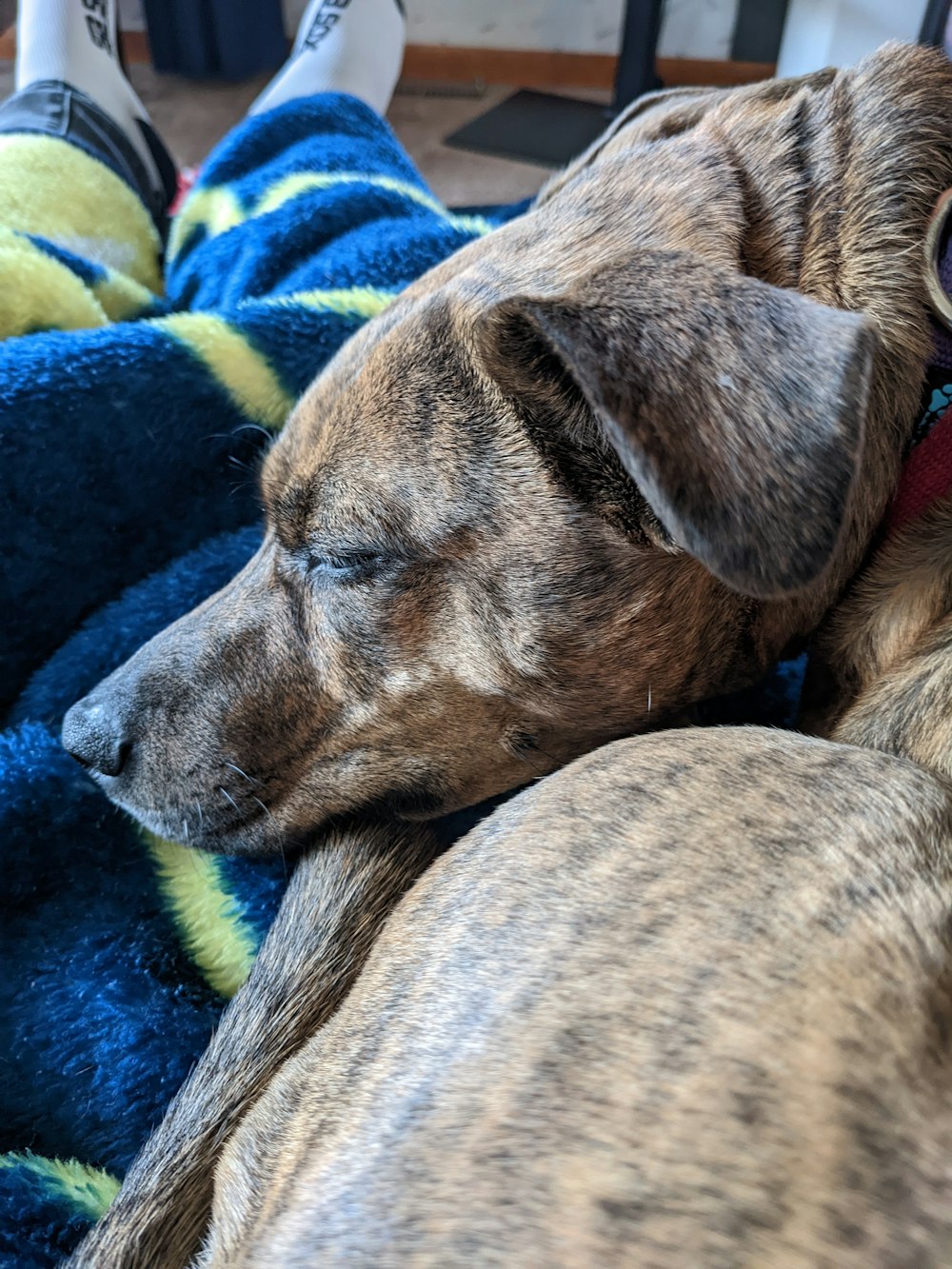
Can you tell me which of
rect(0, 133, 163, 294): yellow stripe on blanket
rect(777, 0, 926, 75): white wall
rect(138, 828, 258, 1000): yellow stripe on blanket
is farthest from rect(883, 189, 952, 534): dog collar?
rect(777, 0, 926, 75): white wall

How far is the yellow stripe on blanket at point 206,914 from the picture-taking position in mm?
1472

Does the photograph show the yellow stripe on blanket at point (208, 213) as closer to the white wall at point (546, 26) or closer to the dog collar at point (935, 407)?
the dog collar at point (935, 407)

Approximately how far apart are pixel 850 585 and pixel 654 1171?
823mm

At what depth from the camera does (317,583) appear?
140cm

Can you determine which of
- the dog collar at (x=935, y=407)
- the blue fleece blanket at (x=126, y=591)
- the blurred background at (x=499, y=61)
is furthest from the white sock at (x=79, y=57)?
the dog collar at (x=935, y=407)

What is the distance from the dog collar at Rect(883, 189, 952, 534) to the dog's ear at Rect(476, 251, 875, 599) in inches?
11.6

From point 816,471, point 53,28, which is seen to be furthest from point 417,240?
point 53,28

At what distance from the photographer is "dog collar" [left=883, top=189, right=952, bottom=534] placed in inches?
46.3

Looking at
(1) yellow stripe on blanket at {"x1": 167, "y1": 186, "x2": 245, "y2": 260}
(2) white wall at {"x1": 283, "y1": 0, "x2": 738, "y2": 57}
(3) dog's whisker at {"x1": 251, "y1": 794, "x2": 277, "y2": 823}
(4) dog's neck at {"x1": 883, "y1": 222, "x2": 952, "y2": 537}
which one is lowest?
(3) dog's whisker at {"x1": 251, "y1": 794, "x2": 277, "y2": 823}

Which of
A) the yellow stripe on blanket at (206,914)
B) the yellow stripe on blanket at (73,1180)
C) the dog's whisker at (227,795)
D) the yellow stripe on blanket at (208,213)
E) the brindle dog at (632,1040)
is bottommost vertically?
the yellow stripe on blanket at (73,1180)

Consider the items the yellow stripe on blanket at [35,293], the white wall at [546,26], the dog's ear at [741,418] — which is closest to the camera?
the dog's ear at [741,418]

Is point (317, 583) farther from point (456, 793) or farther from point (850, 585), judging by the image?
point (850, 585)

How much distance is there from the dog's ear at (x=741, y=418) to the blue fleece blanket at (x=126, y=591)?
796mm

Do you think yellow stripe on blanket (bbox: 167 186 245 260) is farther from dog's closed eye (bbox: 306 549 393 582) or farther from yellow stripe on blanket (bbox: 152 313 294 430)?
dog's closed eye (bbox: 306 549 393 582)
